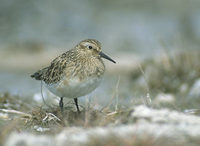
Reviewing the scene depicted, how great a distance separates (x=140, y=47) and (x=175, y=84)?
5.75 metres

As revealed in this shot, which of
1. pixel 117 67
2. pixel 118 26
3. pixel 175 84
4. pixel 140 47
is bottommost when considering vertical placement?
pixel 175 84

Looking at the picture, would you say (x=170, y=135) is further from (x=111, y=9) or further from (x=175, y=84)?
(x=111, y=9)

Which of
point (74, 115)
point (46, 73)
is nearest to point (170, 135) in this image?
point (74, 115)

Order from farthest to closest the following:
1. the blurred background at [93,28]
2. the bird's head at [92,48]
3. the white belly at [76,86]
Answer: the blurred background at [93,28], the bird's head at [92,48], the white belly at [76,86]

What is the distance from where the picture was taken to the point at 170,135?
390cm

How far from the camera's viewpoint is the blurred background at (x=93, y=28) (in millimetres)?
12836

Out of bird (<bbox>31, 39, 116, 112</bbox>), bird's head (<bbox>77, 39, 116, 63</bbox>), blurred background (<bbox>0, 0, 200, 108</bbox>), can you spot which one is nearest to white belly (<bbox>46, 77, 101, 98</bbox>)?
bird (<bbox>31, 39, 116, 112</bbox>)

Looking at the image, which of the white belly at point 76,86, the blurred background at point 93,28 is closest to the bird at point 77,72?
the white belly at point 76,86

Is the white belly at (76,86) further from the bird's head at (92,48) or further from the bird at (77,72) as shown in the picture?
the bird's head at (92,48)

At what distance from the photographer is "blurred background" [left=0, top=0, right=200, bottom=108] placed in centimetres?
1284

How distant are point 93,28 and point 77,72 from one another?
937cm

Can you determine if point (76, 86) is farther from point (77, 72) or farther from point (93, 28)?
point (93, 28)

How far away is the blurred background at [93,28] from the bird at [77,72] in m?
5.78

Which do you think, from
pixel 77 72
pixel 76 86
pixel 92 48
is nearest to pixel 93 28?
pixel 92 48
